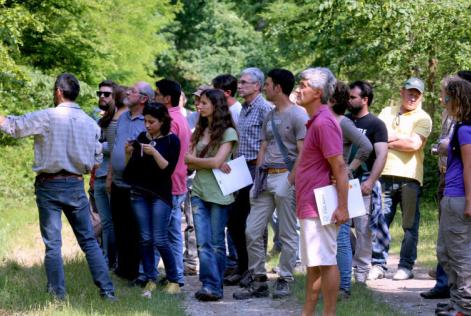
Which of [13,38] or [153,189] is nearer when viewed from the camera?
[153,189]

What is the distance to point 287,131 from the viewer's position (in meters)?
8.61

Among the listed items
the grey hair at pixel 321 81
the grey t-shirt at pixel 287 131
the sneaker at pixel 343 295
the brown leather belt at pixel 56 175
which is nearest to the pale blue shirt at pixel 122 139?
the brown leather belt at pixel 56 175

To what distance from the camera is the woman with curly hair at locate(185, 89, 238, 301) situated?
879cm

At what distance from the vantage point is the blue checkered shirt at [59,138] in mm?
8094

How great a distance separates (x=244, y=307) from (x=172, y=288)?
3.21 feet

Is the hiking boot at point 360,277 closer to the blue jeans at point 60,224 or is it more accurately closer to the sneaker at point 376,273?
the sneaker at point 376,273

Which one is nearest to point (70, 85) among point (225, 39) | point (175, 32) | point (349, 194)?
point (349, 194)

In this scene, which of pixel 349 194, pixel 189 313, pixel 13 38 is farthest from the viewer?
pixel 13 38

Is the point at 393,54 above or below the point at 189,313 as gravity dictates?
above

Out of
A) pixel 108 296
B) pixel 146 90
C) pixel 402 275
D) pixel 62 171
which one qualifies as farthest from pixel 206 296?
pixel 402 275

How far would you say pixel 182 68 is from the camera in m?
39.9

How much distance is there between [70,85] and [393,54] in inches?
340

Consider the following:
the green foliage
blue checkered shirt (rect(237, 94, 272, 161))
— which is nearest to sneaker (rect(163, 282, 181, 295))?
blue checkered shirt (rect(237, 94, 272, 161))

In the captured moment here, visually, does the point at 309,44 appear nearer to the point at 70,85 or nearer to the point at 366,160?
the point at 366,160
